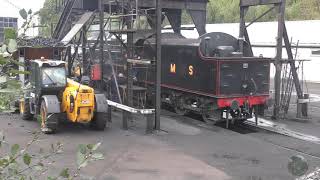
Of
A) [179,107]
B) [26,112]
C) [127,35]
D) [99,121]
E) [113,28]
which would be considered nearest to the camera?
[99,121]

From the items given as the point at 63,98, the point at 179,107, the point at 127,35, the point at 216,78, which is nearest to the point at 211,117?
the point at 216,78

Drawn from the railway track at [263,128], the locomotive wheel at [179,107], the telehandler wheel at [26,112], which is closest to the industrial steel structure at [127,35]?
the railway track at [263,128]

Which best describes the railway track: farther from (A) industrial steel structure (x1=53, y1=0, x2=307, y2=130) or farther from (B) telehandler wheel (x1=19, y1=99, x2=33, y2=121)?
(B) telehandler wheel (x1=19, y1=99, x2=33, y2=121)

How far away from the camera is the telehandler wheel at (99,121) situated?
1332cm

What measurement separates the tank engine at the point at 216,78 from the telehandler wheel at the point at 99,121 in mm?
2974

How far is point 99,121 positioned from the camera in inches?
526

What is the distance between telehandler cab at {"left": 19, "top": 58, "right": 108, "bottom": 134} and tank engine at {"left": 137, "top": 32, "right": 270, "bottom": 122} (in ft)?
9.61

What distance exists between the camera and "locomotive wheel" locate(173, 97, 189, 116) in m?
16.6

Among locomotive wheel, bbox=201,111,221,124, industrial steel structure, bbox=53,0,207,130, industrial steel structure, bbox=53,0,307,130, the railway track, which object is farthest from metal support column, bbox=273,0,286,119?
industrial steel structure, bbox=53,0,207,130

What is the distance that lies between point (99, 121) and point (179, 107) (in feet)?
13.8

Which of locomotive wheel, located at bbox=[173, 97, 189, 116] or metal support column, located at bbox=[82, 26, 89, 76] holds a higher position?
metal support column, located at bbox=[82, 26, 89, 76]

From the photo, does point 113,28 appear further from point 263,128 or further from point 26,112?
point 263,128

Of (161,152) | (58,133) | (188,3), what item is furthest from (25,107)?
(188,3)

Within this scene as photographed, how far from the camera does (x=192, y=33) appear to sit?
39.3 meters
